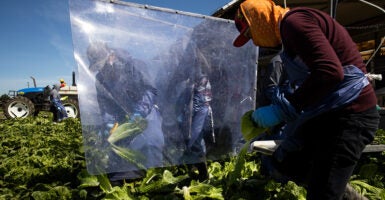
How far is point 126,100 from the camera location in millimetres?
2725

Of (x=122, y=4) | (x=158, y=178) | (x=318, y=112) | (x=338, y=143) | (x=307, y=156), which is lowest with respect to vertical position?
(x=158, y=178)

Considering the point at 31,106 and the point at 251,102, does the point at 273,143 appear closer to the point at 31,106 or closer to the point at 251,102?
the point at 251,102

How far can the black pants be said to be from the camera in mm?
1727

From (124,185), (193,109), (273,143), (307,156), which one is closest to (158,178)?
(124,185)

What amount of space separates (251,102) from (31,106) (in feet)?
39.3

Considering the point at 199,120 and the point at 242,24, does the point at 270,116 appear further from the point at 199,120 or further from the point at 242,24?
the point at 199,120

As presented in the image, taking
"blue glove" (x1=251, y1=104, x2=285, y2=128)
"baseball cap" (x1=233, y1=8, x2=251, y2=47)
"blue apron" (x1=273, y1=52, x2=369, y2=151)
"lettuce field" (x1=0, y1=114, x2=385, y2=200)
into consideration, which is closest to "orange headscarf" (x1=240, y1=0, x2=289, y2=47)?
"baseball cap" (x1=233, y1=8, x2=251, y2=47)

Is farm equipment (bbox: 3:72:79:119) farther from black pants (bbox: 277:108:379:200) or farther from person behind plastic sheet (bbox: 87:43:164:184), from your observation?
black pants (bbox: 277:108:379:200)

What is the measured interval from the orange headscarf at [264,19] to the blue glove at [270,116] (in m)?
0.46

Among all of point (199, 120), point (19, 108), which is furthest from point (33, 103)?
point (199, 120)

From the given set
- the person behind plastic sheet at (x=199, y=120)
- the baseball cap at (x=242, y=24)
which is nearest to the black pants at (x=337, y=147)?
the baseball cap at (x=242, y=24)

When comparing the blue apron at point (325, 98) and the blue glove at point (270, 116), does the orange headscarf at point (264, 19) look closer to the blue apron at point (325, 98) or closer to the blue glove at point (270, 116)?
the blue apron at point (325, 98)

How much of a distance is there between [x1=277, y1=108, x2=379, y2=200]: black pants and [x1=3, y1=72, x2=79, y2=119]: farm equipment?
11.5 meters

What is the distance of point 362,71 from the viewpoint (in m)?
1.79
